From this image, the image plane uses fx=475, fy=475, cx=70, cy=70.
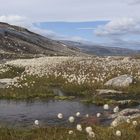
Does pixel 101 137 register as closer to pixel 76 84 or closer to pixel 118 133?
pixel 118 133

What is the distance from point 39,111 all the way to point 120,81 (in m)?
11.8

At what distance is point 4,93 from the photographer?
3769 centimetres

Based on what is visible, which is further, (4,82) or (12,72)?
(12,72)

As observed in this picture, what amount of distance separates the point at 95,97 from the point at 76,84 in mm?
6075

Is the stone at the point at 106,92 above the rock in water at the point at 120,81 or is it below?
below

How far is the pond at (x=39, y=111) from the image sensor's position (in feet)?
86.7

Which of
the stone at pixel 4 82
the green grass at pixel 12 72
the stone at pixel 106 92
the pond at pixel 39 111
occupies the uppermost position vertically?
the green grass at pixel 12 72

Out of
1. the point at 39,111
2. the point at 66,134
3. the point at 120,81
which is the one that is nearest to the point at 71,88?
the point at 120,81

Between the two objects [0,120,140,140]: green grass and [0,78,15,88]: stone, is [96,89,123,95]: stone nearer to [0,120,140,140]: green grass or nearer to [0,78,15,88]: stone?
[0,78,15,88]: stone

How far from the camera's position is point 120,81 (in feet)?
133

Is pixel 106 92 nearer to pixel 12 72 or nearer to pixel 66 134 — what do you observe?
pixel 12 72

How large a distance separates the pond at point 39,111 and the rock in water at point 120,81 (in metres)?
6.48

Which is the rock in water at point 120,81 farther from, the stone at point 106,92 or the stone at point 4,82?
the stone at point 4,82

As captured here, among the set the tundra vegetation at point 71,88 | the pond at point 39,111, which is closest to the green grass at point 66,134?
the tundra vegetation at point 71,88
